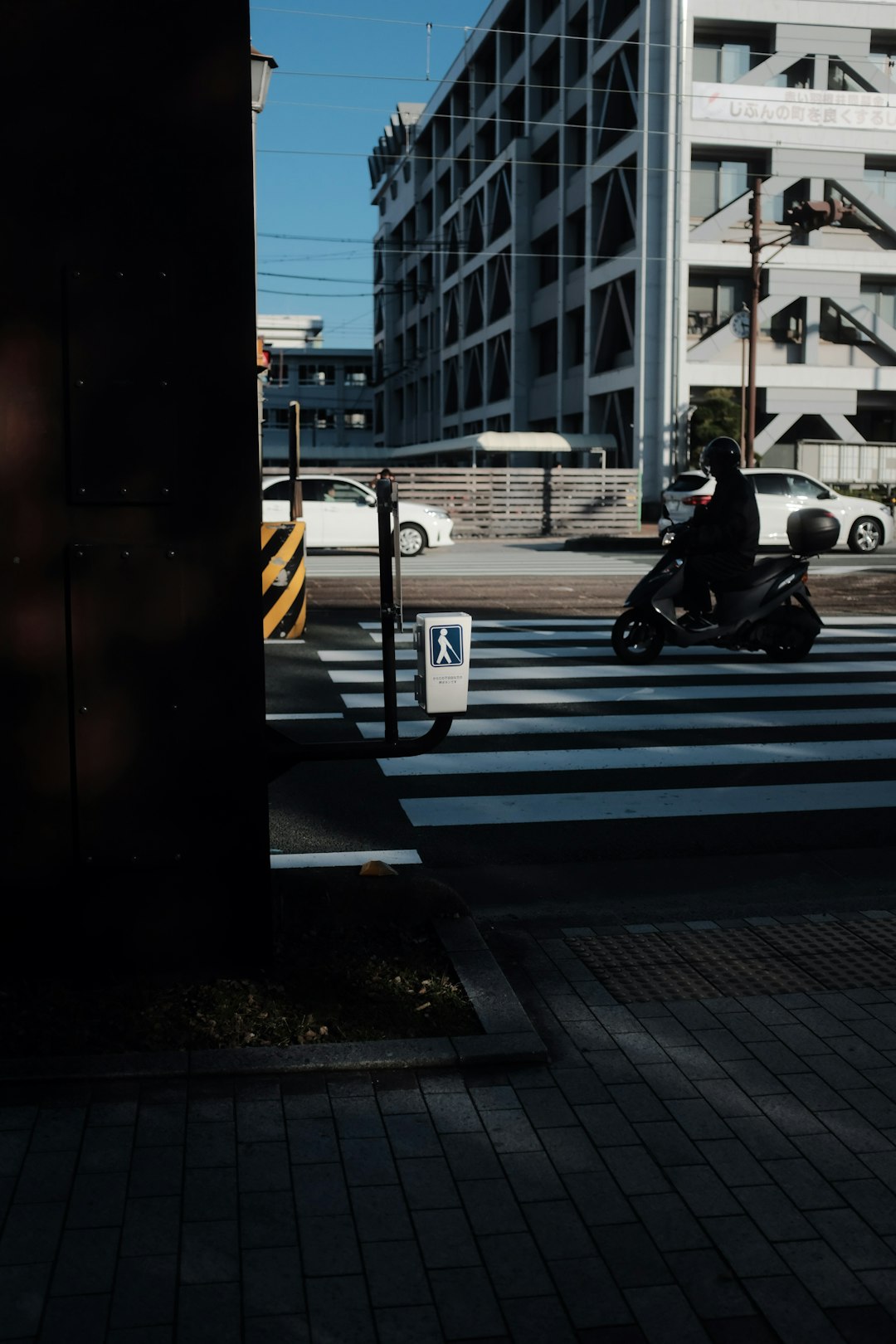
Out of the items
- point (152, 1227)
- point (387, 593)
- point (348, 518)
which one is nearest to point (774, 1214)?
point (152, 1227)

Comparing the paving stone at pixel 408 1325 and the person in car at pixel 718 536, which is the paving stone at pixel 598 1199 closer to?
the paving stone at pixel 408 1325

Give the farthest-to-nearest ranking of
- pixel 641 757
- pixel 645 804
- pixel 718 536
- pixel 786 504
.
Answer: pixel 786 504 < pixel 718 536 < pixel 641 757 < pixel 645 804

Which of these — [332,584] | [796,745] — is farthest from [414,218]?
[796,745]

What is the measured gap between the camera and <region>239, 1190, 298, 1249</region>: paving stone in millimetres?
3010

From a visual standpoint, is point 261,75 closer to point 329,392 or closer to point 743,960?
point 743,960

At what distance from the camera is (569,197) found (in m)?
53.6

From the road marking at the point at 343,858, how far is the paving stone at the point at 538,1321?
3.29 m

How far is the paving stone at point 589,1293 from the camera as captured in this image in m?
2.75

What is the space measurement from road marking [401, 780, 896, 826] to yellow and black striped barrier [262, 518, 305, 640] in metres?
6.22

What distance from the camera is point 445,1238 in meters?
3.03

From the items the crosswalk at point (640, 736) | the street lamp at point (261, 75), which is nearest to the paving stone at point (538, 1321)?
the crosswalk at point (640, 736)

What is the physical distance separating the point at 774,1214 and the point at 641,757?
17.2ft

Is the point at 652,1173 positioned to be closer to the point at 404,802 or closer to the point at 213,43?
the point at 213,43

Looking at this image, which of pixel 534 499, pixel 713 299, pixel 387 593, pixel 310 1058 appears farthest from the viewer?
pixel 713 299
